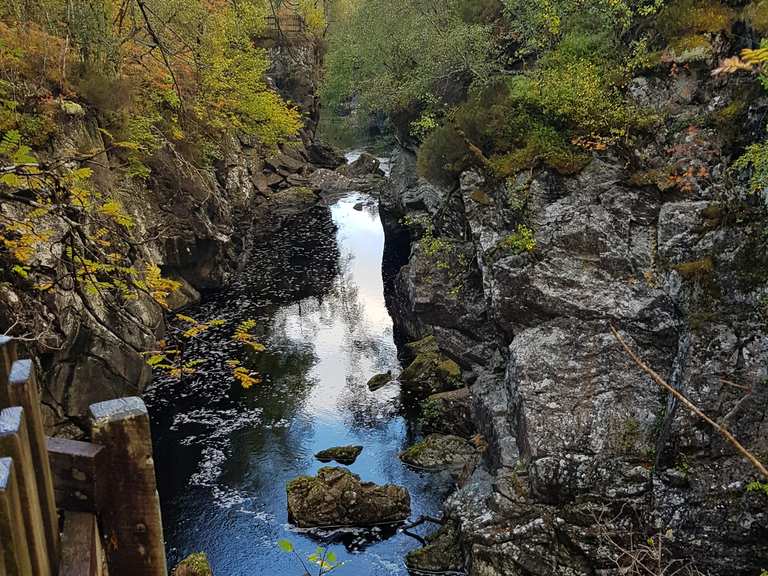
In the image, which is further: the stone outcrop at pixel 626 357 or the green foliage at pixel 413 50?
the green foliage at pixel 413 50

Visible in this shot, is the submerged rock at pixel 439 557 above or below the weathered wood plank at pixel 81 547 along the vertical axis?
below

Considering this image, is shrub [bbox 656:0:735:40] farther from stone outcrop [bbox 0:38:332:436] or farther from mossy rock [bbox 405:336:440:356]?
mossy rock [bbox 405:336:440:356]

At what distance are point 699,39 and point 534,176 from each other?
13.9 feet

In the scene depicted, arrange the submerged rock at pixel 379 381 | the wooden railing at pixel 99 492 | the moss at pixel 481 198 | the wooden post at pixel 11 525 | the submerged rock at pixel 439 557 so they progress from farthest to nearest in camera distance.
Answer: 1. the submerged rock at pixel 379 381
2. the moss at pixel 481 198
3. the submerged rock at pixel 439 557
4. the wooden railing at pixel 99 492
5. the wooden post at pixel 11 525

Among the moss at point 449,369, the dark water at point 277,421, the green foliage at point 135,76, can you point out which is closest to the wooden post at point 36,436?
the green foliage at point 135,76

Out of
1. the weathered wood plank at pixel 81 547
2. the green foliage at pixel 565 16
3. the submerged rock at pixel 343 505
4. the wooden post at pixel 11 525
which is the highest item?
the green foliage at pixel 565 16

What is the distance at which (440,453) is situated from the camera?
632 inches

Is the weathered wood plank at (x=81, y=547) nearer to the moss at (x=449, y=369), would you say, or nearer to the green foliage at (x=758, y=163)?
the green foliage at (x=758, y=163)

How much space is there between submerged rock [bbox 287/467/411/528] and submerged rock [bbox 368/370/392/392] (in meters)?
5.73

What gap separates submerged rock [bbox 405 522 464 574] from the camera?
39.7 feet

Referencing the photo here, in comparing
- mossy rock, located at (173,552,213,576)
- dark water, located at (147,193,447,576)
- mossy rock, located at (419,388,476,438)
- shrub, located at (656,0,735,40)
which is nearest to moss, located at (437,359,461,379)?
mossy rock, located at (419,388,476,438)

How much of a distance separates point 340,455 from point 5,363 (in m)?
14.8

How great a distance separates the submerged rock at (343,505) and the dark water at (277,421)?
1.04 ft

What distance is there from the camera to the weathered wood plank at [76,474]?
2.30 metres
